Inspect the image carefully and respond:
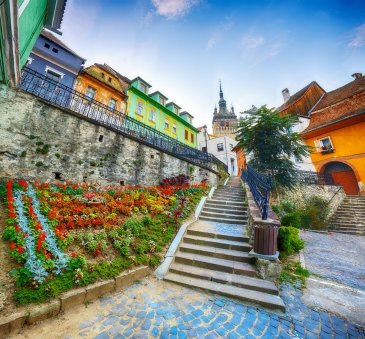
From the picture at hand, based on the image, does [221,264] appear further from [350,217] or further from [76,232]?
[350,217]

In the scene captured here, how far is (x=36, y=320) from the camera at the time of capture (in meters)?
2.80

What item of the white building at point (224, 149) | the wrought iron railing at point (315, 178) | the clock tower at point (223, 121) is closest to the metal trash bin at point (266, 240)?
the wrought iron railing at point (315, 178)

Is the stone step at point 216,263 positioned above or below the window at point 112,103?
below

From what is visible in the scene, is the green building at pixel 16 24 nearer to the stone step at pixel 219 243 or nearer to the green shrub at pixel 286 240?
the stone step at pixel 219 243

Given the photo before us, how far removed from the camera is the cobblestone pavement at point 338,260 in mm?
4895

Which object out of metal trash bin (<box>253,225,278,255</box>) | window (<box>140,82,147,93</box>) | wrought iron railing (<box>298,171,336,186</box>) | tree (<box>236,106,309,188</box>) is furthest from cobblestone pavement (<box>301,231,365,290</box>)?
window (<box>140,82,147,93</box>)

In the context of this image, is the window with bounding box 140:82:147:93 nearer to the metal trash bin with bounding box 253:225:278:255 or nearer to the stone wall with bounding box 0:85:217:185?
the stone wall with bounding box 0:85:217:185

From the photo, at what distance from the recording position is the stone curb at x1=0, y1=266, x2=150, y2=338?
2.58m

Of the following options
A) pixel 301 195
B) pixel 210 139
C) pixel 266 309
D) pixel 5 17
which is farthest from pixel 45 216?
pixel 210 139

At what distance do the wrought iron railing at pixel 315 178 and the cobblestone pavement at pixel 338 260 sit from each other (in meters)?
7.31

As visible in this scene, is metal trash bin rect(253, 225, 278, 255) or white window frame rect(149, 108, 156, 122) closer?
metal trash bin rect(253, 225, 278, 255)

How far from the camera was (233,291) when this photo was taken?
13.1ft

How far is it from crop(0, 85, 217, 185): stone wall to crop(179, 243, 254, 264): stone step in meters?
5.15

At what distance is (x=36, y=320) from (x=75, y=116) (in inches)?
300
